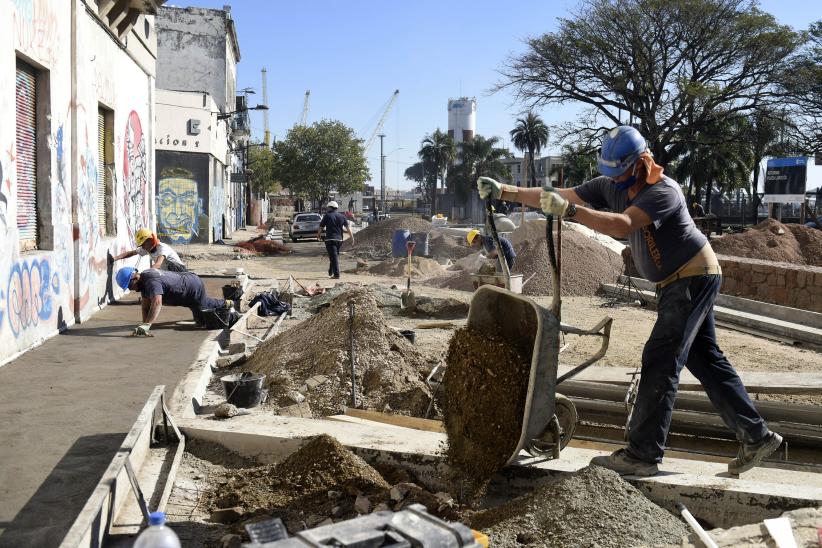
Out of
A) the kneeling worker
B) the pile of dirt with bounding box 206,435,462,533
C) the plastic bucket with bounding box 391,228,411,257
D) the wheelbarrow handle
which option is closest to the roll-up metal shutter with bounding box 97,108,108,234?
the kneeling worker

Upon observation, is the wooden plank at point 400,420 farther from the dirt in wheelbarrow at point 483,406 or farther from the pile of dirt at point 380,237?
the pile of dirt at point 380,237

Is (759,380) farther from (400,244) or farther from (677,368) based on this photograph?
(400,244)

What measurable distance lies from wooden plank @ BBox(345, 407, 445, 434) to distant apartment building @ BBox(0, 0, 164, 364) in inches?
132

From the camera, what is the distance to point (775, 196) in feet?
97.3

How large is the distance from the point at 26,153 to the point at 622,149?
259 inches

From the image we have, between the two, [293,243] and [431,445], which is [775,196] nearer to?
[293,243]

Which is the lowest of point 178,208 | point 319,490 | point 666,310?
point 319,490

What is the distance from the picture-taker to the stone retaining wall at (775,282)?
14.0 metres

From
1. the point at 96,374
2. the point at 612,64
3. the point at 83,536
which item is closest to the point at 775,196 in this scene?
the point at 612,64

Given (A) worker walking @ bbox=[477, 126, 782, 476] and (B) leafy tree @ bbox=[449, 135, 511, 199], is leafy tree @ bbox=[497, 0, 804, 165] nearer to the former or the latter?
(A) worker walking @ bbox=[477, 126, 782, 476]

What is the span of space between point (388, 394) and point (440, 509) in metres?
2.95

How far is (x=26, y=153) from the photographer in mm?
8156

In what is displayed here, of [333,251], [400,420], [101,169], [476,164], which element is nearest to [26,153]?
[101,169]

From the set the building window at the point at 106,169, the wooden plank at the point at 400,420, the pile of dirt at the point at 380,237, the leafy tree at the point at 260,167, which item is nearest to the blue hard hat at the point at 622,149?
the wooden plank at the point at 400,420
